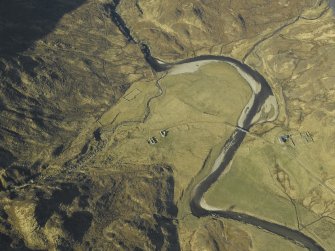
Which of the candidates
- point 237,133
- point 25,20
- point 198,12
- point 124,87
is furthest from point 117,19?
point 237,133

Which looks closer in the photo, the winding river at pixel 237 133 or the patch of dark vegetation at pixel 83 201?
the patch of dark vegetation at pixel 83 201

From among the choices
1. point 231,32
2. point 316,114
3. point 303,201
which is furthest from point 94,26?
point 303,201

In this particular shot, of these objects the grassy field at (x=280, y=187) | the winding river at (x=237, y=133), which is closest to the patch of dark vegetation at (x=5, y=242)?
the winding river at (x=237, y=133)

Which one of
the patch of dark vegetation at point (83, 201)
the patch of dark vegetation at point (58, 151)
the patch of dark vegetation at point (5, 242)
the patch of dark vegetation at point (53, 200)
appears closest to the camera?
the patch of dark vegetation at point (5, 242)

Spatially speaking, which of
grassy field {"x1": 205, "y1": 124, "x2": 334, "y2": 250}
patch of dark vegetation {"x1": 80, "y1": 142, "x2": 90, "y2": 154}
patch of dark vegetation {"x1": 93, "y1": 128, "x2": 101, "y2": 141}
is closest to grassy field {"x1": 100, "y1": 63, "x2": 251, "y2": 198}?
patch of dark vegetation {"x1": 93, "y1": 128, "x2": 101, "y2": 141}

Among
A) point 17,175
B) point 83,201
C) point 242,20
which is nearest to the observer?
point 83,201

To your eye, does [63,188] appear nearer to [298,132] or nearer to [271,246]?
[271,246]

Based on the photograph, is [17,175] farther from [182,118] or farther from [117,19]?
[117,19]

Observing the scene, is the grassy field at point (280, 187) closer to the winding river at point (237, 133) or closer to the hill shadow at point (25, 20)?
the winding river at point (237, 133)
